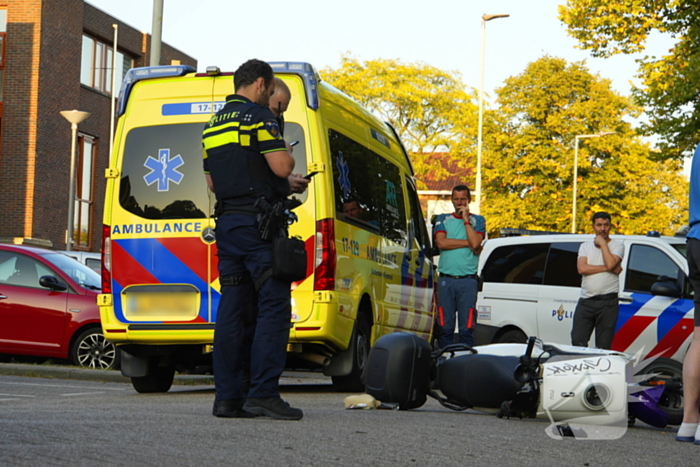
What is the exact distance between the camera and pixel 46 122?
114ft

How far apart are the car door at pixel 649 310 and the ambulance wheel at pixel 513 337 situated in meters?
1.57

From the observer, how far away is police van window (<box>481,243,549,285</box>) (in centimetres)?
1348

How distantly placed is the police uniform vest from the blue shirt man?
517 centimetres

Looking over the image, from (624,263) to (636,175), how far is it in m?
42.6

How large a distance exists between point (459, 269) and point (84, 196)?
27369mm

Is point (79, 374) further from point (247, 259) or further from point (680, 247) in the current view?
point (247, 259)

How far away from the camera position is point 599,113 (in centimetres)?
5438

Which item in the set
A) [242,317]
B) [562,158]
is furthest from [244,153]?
[562,158]

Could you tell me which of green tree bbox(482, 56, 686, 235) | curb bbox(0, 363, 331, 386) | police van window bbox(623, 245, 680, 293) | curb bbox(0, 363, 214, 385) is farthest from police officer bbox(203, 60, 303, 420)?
green tree bbox(482, 56, 686, 235)

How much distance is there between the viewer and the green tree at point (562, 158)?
5331 centimetres

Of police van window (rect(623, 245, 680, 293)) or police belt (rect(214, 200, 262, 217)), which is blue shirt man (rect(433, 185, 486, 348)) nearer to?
police van window (rect(623, 245, 680, 293))

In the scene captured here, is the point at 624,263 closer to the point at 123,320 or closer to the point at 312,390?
the point at 312,390

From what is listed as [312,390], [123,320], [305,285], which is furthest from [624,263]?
[123,320]

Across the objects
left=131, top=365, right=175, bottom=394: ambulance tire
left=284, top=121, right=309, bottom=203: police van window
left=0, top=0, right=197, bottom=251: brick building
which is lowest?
left=131, top=365, right=175, bottom=394: ambulance tire
